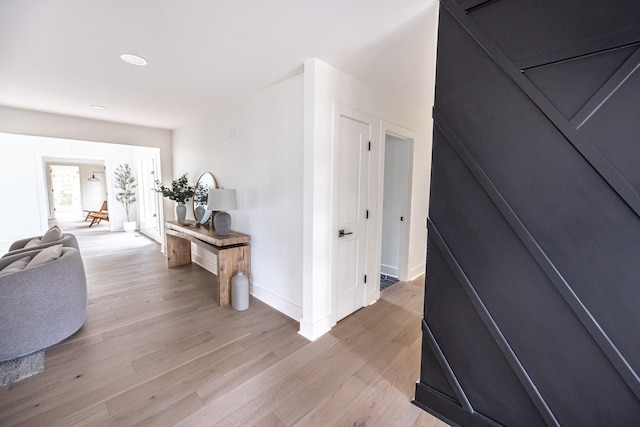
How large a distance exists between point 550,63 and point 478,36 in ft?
1.16

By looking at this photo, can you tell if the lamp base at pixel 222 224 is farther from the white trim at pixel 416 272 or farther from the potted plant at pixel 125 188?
the potted plant at pixel 125 188

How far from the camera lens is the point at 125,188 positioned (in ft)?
24.8

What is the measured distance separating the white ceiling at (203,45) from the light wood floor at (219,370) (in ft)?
7.85

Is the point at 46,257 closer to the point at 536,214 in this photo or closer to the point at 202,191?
the point at 202,191

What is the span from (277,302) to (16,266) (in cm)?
231

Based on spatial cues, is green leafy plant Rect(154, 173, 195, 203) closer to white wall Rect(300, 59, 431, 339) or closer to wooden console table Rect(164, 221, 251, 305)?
wooden console table Rect(164, 221, 251, 305)

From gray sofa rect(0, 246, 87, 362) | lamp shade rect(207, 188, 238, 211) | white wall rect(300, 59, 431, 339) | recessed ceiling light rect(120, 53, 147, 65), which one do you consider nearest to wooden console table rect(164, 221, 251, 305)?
lamp shade rect(207, 188, 238, 211)

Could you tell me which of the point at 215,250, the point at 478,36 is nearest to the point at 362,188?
the point at 478,36

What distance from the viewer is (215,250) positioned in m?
2.97

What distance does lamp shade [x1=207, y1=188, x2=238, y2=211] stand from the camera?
304 cm

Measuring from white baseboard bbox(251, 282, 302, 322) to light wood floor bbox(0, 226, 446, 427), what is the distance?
0.32ft

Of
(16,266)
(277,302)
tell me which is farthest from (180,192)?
(277,302)

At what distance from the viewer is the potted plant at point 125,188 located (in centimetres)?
752

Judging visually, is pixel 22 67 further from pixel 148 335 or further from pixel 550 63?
pixel 550 63
